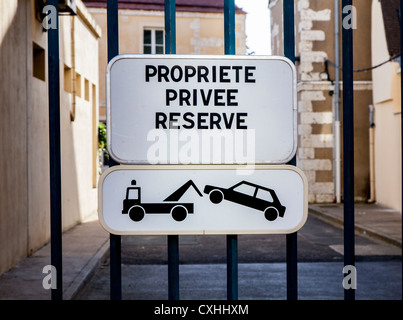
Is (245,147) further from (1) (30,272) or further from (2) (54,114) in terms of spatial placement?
(1) (30,272)

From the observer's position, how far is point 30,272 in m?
8.33

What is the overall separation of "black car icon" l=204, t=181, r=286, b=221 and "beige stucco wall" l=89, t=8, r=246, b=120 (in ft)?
68.8

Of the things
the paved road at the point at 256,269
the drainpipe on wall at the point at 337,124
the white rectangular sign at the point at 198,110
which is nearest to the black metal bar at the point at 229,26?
the white rectangular sign at the point at 198,110

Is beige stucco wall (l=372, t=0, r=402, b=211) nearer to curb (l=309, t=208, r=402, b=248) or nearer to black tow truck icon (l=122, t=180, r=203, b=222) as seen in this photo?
curb (l=309, t=208, r=402, b=248)

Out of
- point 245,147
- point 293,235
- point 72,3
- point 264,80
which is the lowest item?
point 293,235

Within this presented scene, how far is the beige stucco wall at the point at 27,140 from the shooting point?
8562mm

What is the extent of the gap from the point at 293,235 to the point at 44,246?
9.13 m

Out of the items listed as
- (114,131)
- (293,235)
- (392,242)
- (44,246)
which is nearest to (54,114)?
(114,131)

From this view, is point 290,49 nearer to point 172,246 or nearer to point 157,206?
point 157,206

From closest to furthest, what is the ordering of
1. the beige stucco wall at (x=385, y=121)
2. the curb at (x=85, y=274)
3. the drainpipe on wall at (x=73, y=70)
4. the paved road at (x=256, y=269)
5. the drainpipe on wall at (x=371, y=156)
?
the curb at (x=85, y=274) → the paved road at (x=256, y=269) → the drainpipe on wall at (x=73, y=70) → the beige stucco wall at (x=385, y=121) → the drainpipe on wall at (x=371, y=156)

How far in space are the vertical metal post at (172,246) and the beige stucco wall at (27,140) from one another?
19.4ft

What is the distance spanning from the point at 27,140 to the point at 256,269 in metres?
4.13

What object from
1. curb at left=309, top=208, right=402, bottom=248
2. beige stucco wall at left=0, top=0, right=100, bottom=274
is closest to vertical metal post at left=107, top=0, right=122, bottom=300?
beige stucco wall at left=0, top=0, right=100, bottom=274

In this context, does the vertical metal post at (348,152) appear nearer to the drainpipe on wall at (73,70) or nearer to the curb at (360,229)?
the curb at (360,229)
